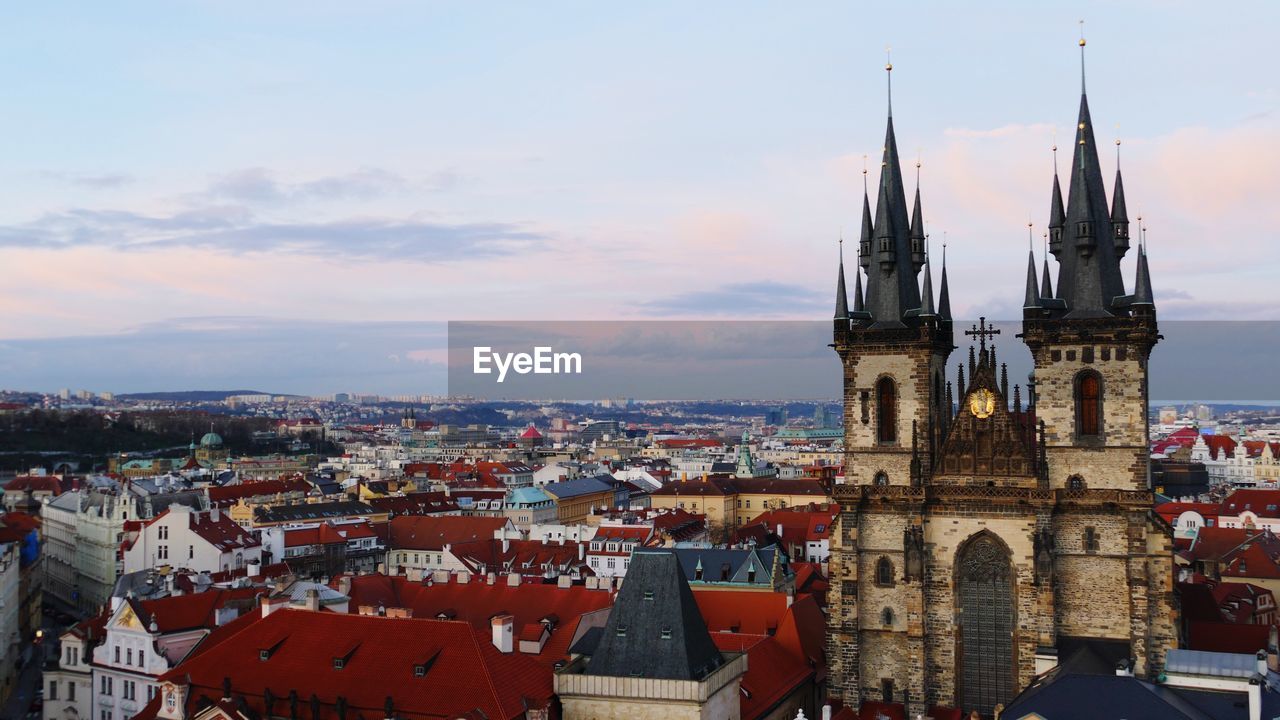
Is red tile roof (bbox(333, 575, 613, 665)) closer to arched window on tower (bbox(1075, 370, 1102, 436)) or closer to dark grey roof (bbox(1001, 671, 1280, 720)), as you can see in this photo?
arched window on tower (bbox(1075, 370, 1102, 436))

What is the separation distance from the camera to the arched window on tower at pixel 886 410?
204 feet

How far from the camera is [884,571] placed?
2408 inches

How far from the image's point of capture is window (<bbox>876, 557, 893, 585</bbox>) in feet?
200

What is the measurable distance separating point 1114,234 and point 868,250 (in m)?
11.6

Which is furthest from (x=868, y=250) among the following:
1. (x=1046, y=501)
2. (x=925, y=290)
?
(x=1046, y=501)

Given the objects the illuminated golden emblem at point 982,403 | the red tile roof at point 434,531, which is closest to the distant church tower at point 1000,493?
the illuminated golden emblem at point 982,403

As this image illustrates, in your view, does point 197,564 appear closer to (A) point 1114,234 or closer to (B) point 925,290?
(B) point 925,290

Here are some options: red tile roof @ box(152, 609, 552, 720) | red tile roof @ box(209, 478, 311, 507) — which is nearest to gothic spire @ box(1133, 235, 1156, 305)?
red tile roof @ box(152, 609, 552, 720)

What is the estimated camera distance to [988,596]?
2335 inches

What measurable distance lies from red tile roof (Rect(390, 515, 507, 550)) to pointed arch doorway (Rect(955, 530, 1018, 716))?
216ft

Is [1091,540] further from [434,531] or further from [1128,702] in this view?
[434,531]

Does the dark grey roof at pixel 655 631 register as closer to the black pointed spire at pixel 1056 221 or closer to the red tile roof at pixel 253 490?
the black pointed spire at pixel 1056 221

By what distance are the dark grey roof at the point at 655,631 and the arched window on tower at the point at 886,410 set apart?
62.3 feet

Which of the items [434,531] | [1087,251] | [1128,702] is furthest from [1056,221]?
[434,531]
